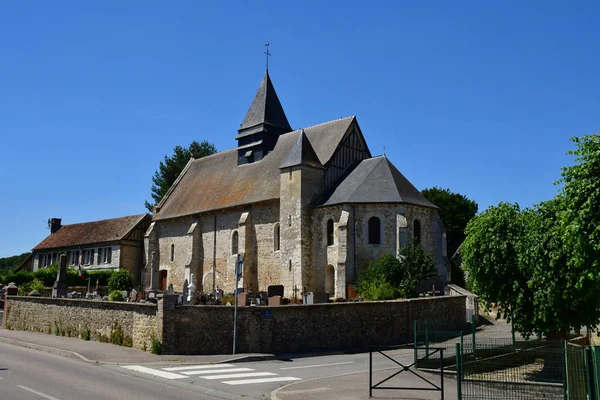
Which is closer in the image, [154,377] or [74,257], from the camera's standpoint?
[154,377]

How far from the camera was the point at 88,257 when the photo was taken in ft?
163

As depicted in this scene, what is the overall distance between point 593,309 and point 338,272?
17.7 meters

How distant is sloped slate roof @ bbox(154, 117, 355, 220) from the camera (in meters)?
36.7

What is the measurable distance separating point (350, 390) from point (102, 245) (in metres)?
40.4

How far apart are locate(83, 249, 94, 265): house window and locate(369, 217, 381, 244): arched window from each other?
92.2 feet

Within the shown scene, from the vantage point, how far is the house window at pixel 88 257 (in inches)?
1939

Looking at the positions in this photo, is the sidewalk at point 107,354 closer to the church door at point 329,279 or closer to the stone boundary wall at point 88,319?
the stone boundary wall at point 88,319

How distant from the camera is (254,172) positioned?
39.7 metres

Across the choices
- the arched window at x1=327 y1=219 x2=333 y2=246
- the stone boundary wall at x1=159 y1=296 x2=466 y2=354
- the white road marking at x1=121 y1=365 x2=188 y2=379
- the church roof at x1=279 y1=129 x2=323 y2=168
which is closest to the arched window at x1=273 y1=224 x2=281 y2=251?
the arched window at x1=327 y1=219 x2=333 y2=246

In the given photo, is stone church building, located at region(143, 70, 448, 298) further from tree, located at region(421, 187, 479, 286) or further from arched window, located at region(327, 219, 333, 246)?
tree, located at region(421, 187, 479, 286)

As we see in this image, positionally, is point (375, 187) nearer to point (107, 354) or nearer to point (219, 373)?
point (107, 354)

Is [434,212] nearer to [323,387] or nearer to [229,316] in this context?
[229,316]

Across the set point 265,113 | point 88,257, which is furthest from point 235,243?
point 88,257

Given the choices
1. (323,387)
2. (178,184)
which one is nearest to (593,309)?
(323,387)
